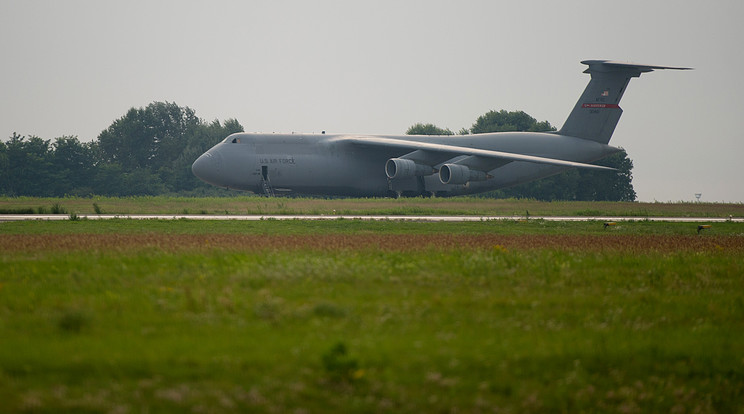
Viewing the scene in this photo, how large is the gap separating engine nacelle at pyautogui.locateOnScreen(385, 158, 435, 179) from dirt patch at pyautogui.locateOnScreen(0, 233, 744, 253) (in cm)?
2389

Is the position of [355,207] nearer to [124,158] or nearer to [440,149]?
[440,149]

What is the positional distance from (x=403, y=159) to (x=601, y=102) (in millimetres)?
15792

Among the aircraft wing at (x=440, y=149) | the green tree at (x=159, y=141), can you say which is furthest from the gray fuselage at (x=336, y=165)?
the green tree at (x=159, y=141)

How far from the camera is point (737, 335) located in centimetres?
1081

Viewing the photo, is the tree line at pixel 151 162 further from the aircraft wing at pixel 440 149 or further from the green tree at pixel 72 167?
the aircraft wing at pixel 440 149

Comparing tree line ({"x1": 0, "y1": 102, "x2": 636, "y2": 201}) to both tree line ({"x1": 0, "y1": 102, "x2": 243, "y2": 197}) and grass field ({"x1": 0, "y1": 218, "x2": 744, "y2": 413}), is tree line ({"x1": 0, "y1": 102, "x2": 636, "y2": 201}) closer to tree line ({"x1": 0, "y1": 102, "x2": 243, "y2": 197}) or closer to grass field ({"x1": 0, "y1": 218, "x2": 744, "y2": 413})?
tree line ({"x1": 0, "y1": 102, "x2": 243, "y2": 197})

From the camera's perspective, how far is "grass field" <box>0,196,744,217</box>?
3609 centimetres

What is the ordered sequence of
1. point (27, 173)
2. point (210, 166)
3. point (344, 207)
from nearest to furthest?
point (344, 207)
point (210, 166)
point (27, 173)

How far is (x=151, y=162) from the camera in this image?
291ft

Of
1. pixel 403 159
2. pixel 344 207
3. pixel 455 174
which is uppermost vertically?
pixel 403 159

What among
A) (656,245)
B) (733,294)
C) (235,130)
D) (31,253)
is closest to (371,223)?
(656,245)

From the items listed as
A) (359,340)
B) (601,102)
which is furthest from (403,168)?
(359,340)

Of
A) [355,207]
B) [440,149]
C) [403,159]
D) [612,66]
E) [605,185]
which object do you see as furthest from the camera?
[605,185]

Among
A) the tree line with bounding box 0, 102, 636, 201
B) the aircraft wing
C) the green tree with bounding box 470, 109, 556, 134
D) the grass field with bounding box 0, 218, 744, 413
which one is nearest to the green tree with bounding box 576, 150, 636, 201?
the tree line with bounding box 0, 102, 636, 201
